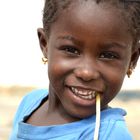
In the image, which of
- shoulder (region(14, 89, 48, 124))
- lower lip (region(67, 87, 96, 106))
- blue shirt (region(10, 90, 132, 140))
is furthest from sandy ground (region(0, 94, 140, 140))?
lower lip (region(67, 87, 96, 106))

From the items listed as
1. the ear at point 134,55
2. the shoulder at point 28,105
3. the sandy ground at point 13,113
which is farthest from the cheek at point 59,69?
the sandy ground at point 13,113

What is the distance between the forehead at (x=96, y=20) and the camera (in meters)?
1.74

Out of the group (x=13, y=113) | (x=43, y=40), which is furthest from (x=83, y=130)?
(x=13, y=113)

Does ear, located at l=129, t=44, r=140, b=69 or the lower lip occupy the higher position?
ear, located at l=129, t=44, r=140, b=69

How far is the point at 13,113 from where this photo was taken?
4.25 metres

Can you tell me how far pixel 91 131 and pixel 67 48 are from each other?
290mm

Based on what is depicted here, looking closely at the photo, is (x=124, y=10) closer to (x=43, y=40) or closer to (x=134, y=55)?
(x=134, y=55)

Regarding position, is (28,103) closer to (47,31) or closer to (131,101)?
(47,31)

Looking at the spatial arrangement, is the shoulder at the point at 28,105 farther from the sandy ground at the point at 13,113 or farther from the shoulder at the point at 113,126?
the sandy ground at the point at 13,113

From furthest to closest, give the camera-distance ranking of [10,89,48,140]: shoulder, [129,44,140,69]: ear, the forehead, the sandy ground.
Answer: the sandy ground
[10,89,48,140]: shoulder
[129,44,140,69]: ear
the forehead

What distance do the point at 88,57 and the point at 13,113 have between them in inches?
101

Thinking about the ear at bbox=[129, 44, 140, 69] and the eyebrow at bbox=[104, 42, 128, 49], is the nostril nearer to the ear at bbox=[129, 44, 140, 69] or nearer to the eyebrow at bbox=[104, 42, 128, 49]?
the eyebrow at bbox=[104, 42, 128, 49]

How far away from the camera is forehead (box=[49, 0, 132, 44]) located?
5.71 ft

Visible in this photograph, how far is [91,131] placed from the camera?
1851mm
